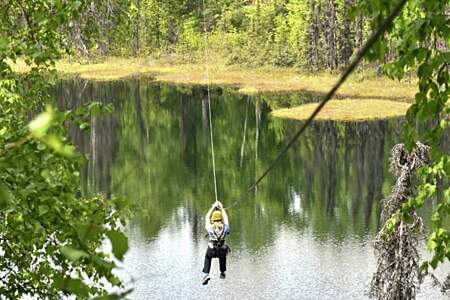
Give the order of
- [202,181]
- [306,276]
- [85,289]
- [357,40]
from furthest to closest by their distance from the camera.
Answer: [357,40]
[202,181]
[306,276]
[85,289]

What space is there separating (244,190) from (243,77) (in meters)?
40.7

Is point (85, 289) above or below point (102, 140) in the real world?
above

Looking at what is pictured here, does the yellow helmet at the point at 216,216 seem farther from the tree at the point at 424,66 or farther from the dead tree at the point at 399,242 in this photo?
the tree at the point at 424,66

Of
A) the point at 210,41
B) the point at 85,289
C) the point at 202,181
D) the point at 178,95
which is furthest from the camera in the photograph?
the point at 210,41

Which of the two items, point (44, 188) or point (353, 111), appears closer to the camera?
point (44, 188)

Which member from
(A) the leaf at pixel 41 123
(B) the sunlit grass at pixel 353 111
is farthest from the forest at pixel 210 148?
(B) the sunlit grass at pixel 353 111

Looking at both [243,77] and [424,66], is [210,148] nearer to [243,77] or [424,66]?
[243,77]

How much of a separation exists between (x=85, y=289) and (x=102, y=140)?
47568 mm

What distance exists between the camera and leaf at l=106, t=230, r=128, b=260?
6.32ft

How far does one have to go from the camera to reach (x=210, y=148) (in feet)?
160

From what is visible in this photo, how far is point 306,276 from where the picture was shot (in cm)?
2786

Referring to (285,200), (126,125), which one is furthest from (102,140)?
(285,200)

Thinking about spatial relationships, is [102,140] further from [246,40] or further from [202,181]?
[246,40]

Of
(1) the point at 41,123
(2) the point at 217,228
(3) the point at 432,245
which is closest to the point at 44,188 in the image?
(3) the point at 432,245
